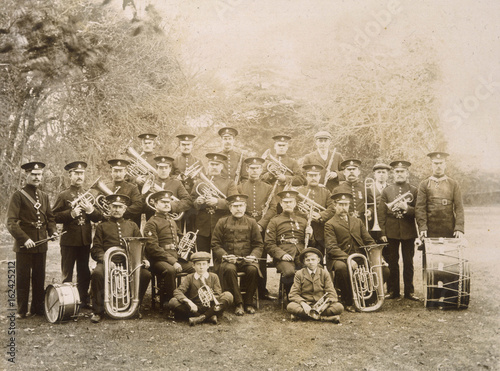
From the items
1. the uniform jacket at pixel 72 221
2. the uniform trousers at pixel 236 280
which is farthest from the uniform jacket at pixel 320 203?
the uniform jacket at pixel 72 221

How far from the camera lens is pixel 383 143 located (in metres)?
6.73

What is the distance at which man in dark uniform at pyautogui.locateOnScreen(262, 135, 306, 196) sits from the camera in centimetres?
602

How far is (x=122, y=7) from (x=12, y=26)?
142cm

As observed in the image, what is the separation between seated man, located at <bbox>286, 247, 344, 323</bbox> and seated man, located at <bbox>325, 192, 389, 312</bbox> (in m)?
0.37

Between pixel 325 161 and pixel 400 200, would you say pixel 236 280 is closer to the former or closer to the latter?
pixel 325 161

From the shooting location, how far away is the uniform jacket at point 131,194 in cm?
545

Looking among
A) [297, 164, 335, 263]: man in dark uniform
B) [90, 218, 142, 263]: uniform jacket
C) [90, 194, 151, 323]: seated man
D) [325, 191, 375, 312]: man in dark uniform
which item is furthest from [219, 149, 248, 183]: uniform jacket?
[90, 218, 142, 263]: uniform jacket

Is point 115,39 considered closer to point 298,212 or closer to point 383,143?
point 298,212

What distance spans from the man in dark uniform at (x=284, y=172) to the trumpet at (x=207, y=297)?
1863 mm

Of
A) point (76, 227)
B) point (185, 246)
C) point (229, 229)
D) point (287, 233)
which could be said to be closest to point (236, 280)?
point (229, 229)

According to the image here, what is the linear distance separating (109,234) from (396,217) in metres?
3.56

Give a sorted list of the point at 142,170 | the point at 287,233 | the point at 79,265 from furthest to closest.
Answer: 1. the point at 142,170
2. the point at 287,233
3. the point at 79,265

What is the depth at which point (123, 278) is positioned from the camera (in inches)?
185

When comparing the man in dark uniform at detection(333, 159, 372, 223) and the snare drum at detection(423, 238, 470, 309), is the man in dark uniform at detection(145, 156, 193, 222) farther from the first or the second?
the snare drum at detection(423, 238, 470, 309)
